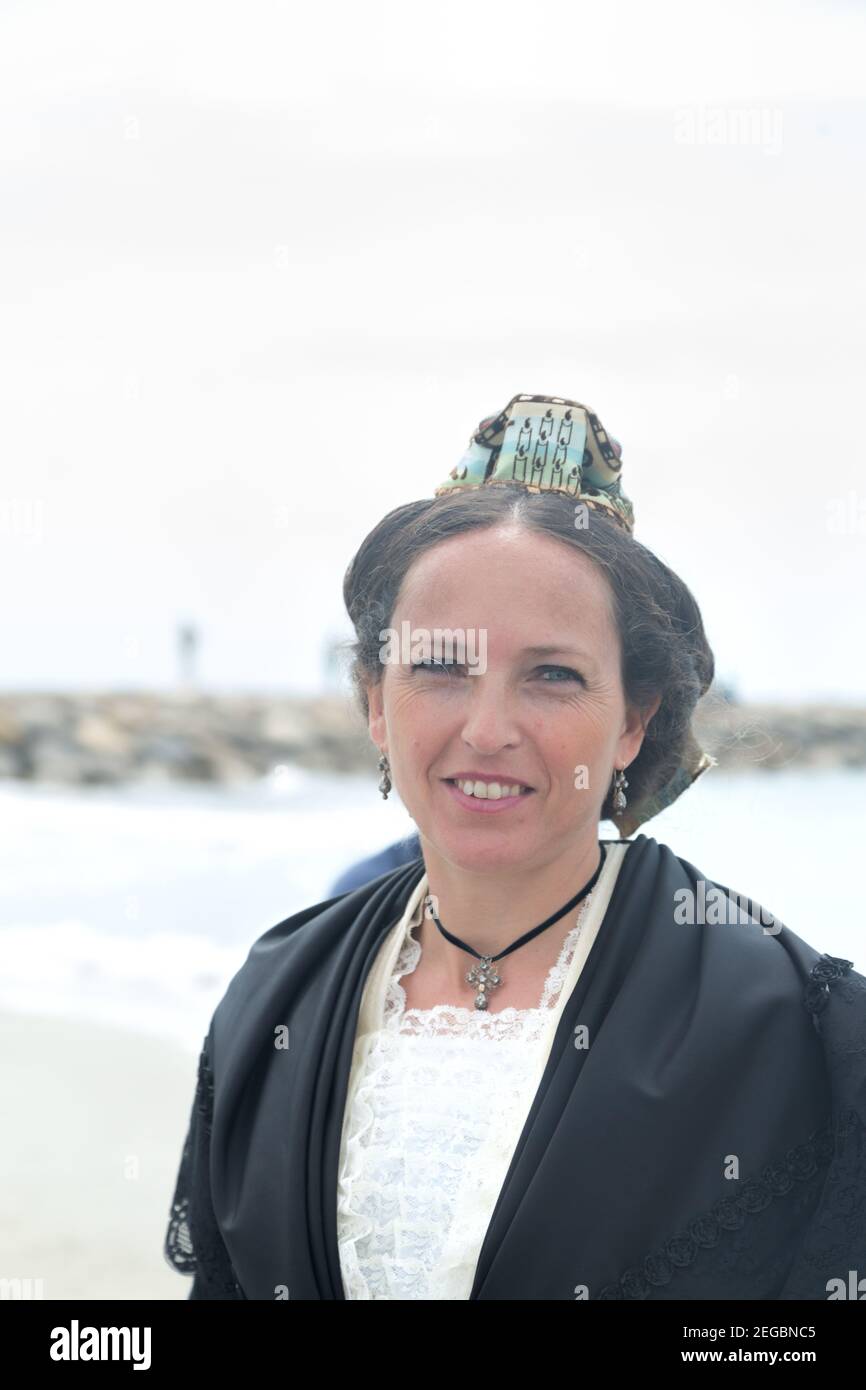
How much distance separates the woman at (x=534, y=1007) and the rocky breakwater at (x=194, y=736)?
10.9 metres

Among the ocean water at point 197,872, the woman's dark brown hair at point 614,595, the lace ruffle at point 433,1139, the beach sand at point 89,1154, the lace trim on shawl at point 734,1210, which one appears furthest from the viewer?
the ocean water at point 197,872

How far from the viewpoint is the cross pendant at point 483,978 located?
1777 millimetres

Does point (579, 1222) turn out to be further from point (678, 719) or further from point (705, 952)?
point (678, 719)

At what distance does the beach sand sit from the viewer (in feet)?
13.8

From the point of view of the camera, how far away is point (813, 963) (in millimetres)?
1646

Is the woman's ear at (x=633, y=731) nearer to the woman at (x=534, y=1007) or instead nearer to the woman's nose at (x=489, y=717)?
the woman at (x=534, y=1007)

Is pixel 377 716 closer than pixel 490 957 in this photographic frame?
No

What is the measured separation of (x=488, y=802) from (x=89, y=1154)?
3.88 metres

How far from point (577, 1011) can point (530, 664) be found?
42 centimetres

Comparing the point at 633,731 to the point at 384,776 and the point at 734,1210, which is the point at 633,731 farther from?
the point at 734,1210

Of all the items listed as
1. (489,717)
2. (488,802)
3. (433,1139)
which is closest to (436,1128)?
(433,1139)

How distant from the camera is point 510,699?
166 centimetres

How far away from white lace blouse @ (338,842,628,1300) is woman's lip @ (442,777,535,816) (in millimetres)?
204

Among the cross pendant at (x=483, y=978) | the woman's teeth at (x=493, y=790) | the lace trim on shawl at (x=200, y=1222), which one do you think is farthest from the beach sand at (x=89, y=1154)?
the woman's teeth at (x=493, y=790)
